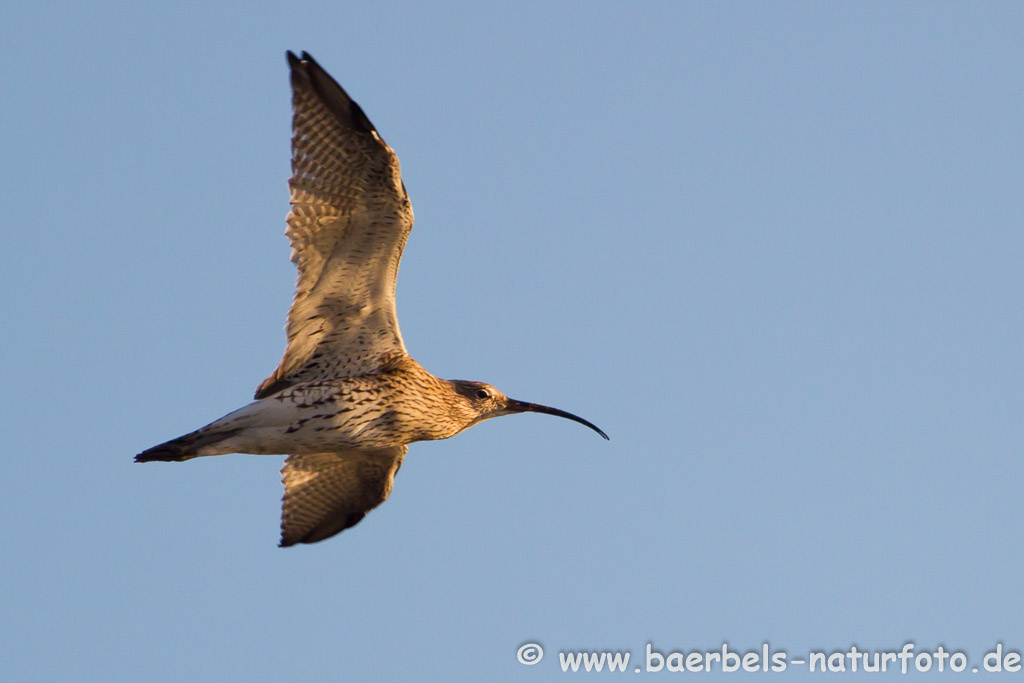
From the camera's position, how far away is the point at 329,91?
12.7 meters

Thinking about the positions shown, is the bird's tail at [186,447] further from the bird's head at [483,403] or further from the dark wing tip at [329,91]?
the dark wing tip at [329,91]

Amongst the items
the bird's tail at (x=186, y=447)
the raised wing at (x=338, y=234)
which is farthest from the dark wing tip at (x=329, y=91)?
the bird's tail at (x=186, y=447)

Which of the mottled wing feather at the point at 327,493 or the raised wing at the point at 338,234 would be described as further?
the mottled wing feather at the point at 327,493

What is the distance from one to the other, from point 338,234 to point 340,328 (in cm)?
115

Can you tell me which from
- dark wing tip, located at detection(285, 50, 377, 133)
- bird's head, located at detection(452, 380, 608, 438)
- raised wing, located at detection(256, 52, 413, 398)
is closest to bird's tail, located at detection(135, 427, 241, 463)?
raised wing, located at detection(256, 52, 413, 398)

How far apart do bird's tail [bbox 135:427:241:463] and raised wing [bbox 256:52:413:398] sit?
693 mm

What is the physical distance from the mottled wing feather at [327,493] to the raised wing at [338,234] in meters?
2.41

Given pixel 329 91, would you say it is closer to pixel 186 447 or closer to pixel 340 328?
pixel 340 328

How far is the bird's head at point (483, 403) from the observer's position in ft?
49.3

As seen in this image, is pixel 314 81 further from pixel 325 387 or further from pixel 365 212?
pixel 325 387

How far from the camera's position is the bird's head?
15016 millimetres

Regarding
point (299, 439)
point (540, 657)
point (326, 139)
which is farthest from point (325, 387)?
point (540, 657)

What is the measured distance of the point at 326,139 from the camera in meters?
12.9

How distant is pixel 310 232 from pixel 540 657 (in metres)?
5.75
